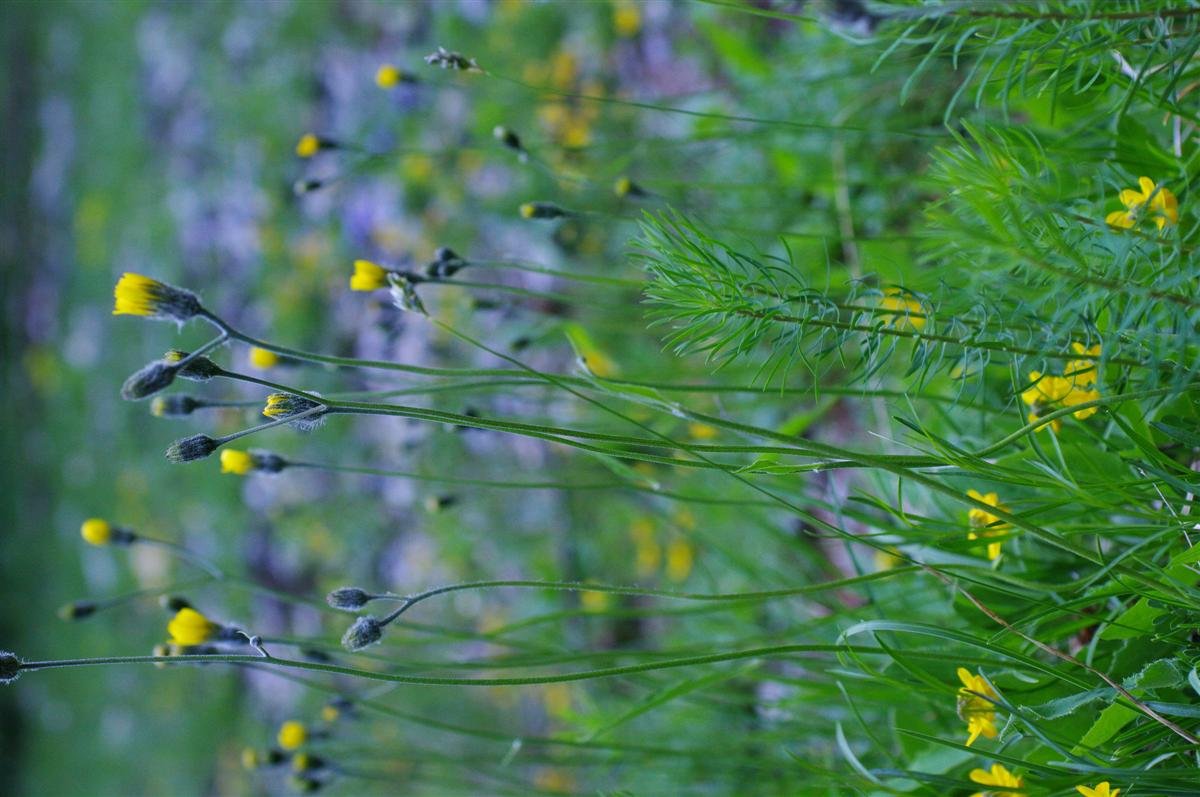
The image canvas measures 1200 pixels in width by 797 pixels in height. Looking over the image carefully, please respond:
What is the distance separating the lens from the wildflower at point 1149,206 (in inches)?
19.1

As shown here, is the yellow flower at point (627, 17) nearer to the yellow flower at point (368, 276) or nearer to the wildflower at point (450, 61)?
the wildflower at point (450, 61)

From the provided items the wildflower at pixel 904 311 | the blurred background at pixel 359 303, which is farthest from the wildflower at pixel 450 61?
the wildflower at pixel 904 311

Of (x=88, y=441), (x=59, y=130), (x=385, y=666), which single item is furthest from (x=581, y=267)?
(x=59, y=130)

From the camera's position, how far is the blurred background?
1.03 m

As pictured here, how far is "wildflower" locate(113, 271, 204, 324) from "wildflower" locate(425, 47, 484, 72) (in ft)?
0.65

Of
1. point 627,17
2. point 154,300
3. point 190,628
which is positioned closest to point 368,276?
point 154,300

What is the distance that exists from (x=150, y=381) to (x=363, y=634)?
159 millimetres

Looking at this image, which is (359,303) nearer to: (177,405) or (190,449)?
(177,405)

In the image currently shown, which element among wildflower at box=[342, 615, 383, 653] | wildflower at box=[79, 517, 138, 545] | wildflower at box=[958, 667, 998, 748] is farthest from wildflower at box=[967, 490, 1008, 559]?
wildflower at box=[79, 517, 138, 545]

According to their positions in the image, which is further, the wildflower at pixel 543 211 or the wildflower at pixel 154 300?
the wildflower at pixel 543 211

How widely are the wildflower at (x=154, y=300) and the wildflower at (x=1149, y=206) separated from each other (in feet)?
1.54

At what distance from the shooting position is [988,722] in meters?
0.52

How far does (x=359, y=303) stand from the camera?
188 centimetres

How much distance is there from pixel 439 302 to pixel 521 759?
846mm
